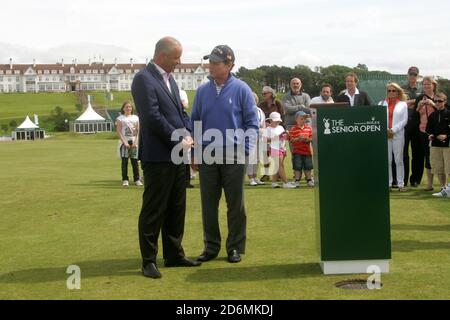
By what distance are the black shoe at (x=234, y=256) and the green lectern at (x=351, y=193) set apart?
3.53 feet

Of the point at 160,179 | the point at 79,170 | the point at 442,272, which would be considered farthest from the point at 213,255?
the point at 79,170

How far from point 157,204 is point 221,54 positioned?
180 cm

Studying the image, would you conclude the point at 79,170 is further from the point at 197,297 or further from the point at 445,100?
the point at 197,297

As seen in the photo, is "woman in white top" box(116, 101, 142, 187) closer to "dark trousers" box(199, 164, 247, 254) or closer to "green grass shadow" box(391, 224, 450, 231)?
"green grass shadow" box(391, 224, 450, 231)

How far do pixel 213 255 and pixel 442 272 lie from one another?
2.45 meters

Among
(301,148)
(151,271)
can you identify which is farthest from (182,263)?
(301,148)

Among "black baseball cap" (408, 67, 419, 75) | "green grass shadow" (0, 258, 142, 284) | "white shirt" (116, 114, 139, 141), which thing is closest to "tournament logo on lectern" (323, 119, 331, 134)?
"green grass shadow" (0, 258, 142, 284)

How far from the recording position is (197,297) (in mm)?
5609

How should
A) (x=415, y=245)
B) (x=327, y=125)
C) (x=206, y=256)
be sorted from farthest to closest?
(x=415, y=245) < (x=206, y=256) < (x=327, y=125)

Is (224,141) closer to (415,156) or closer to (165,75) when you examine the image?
(165,75)

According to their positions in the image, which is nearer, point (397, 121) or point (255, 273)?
point (255, 273)

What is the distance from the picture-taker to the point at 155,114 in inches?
257

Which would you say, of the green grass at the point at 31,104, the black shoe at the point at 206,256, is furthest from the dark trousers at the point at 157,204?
the green grass at the point at 31,104

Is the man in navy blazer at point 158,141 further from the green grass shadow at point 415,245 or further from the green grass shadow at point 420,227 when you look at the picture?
the green grass shadow at point 420,227
